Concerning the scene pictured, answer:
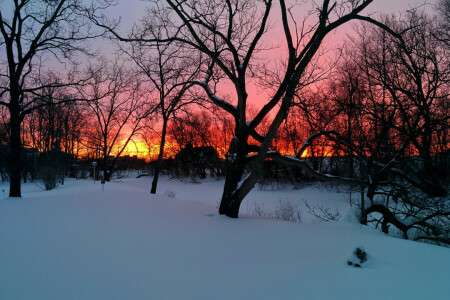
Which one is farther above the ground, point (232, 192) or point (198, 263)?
point (232, 192)

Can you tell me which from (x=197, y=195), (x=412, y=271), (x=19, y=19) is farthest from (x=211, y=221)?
(x=197, y=195)

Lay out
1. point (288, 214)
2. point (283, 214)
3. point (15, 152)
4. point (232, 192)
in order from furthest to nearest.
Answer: point (288, 214)
point (283, 214)
point (15, 152)
point (232, 192)

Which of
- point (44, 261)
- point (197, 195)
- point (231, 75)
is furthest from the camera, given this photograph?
point (197, 195)

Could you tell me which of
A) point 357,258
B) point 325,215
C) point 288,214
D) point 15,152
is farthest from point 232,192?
point 15,152

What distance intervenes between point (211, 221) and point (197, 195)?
2076cm

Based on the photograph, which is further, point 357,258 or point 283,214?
point 283,214

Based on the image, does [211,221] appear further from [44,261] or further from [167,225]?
[44,261]

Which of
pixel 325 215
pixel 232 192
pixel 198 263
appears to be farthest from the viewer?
pixel 325 215

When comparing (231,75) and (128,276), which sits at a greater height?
(231,75)

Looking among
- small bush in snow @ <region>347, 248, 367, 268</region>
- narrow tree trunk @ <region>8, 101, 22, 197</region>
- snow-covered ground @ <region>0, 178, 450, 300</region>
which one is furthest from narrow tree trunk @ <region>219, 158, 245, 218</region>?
narrow tree trunk @ <region>8, 101, 22, 197</region>

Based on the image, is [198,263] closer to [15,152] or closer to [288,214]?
[15,152]

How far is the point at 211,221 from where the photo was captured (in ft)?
19.3

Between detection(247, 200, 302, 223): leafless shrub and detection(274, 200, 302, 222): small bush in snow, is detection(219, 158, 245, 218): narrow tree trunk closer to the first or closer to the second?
detection(247, 200, 302, 223): leafless shrub

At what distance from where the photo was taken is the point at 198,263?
3.21 metres
